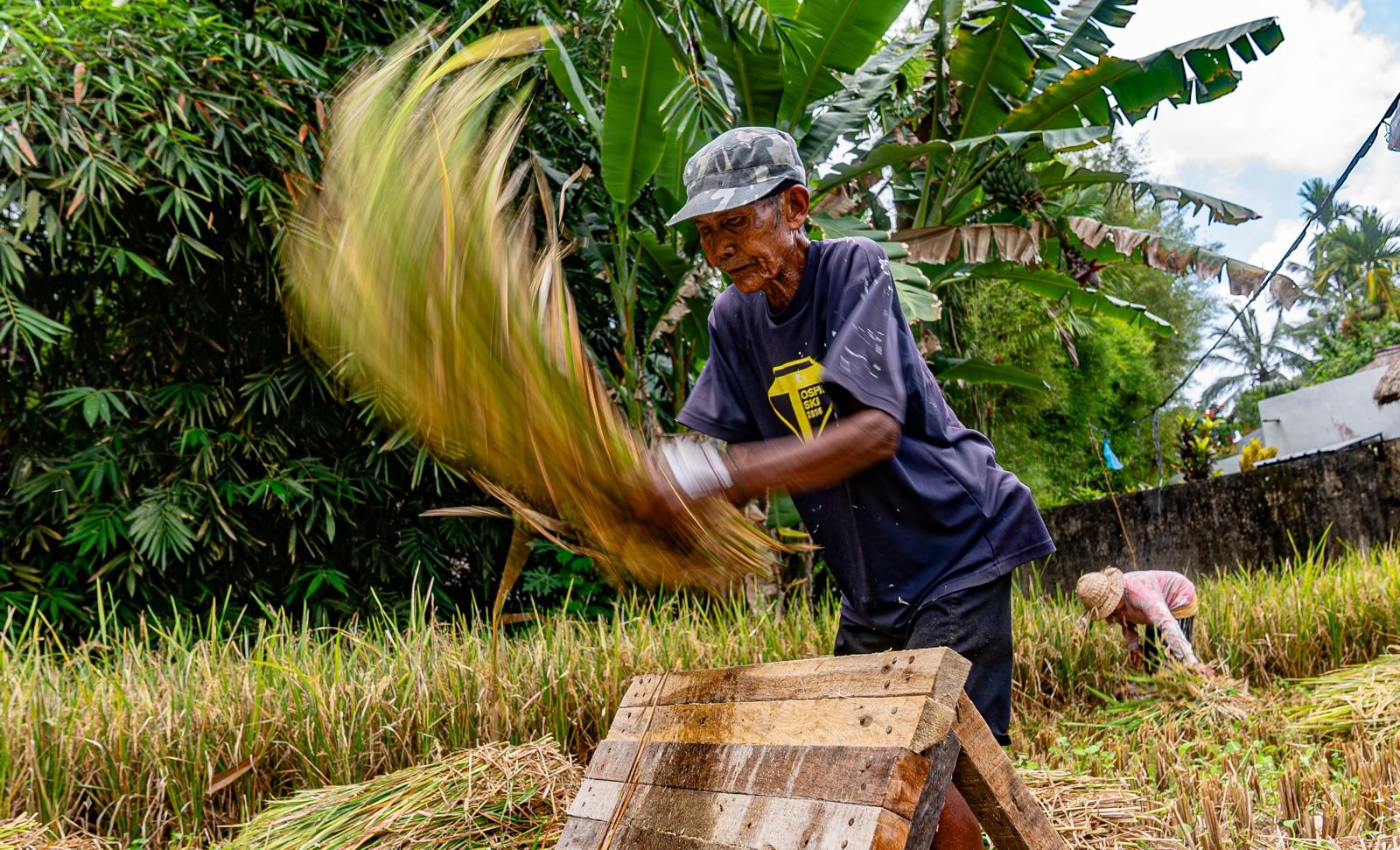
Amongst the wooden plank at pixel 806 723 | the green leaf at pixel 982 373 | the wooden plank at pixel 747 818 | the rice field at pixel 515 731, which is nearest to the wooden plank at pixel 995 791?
the wooden plank at pixel 806 723

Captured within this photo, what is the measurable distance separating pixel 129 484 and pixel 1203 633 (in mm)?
5121

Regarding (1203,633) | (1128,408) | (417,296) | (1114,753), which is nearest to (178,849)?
(417,296)

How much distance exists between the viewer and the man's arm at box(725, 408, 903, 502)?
5.60 feet

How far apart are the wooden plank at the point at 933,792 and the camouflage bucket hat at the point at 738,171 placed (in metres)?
0.97

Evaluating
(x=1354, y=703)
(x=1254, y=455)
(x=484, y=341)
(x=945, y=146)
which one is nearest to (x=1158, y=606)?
(x=1354, y=703)

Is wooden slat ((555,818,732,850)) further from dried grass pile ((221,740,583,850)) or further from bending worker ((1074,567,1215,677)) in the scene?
bending worker ((1074,567,1215,677))

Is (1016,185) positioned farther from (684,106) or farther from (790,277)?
(790,277)

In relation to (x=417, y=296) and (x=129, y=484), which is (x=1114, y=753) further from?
(x=129, y=484)

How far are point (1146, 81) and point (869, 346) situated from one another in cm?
455

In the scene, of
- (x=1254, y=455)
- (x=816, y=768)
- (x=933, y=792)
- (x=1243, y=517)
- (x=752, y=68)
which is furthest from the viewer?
(x=1254, y=455)

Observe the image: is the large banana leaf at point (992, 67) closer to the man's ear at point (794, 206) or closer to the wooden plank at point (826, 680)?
the man's ear at point (794, 206)

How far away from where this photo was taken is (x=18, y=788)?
289 centimetres

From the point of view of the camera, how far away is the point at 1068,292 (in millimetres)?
5969

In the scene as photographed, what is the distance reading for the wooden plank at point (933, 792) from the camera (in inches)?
59.2
